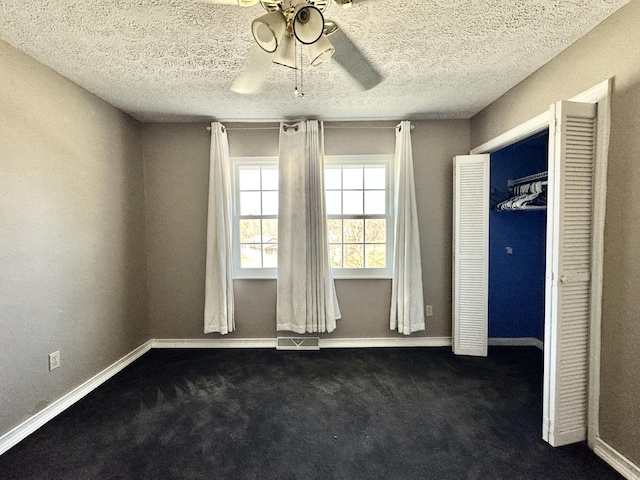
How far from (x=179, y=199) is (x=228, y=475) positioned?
8.16 feet

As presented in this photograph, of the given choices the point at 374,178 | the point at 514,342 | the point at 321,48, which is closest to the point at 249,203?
the point at 374,178

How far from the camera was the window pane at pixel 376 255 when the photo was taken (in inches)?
121

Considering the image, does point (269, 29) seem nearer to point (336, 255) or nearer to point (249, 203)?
point (249, 203)

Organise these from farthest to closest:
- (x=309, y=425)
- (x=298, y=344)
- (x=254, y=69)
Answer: (x=298, y=344)
(x=309, y=425)
(x=254, y=69)

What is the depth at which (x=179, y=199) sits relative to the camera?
3.01 m

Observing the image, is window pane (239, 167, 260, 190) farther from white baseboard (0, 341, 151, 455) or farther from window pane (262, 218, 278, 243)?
white baseboard (0, 341, 151, 455)

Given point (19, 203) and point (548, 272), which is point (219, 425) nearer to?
point (19, 203)

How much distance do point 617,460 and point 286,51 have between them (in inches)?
105

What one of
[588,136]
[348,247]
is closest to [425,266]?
[348,247]

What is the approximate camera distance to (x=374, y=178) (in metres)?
3.05

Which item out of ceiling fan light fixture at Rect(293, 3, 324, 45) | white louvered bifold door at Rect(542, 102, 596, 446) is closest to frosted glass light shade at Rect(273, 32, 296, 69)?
ceiling fan light fixture at Rect(293, 3, 324, 45)

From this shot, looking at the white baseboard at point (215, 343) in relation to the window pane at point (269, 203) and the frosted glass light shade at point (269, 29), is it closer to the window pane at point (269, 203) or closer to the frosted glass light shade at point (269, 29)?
the window pane at point (269, 203)

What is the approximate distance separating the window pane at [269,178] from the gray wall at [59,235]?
1.31 metres

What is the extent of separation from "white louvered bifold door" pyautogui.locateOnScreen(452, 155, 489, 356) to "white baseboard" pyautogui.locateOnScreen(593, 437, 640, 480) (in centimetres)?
118
